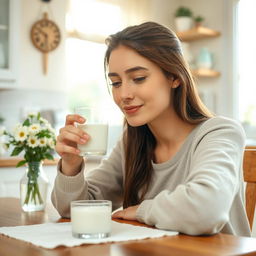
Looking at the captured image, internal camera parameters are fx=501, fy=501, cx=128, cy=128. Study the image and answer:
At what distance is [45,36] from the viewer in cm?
412

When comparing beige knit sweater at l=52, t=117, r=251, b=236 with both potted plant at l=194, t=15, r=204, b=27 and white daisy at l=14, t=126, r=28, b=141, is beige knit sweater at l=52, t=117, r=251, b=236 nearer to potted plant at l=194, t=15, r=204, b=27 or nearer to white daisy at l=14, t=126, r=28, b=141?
white daisy at l=14, t=126, r=28, b=141

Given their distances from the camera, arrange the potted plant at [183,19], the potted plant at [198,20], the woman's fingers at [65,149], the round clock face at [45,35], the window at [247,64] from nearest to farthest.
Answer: the woman's fingers at [65,149], the round clock face at [45,35], the window at [247,64], the potted plant at [198,20], the potted plant at [183,19]

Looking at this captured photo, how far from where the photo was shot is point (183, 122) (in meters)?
1.73

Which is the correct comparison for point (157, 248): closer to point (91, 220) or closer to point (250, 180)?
point (91, 220)

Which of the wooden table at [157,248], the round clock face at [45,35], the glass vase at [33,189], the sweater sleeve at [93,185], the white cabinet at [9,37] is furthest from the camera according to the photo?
the round clock face at [45,35]

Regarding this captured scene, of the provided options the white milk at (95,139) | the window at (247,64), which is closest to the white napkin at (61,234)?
the white milk at (95,139)

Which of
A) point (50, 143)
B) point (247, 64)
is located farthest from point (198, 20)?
point (50, 143)

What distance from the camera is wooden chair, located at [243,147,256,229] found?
5.30 feet

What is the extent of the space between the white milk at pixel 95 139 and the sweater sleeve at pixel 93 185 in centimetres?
23

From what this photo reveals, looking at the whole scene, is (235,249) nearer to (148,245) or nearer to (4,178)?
(148,245)

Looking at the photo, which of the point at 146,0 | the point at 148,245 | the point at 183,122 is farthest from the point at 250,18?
the point at 148,245

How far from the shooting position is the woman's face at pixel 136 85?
59.8 inches

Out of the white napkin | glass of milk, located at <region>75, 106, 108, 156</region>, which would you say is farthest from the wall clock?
the white napkin

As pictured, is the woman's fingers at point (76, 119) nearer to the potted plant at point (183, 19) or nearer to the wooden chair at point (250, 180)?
the wooden chair at point (250, 180)
